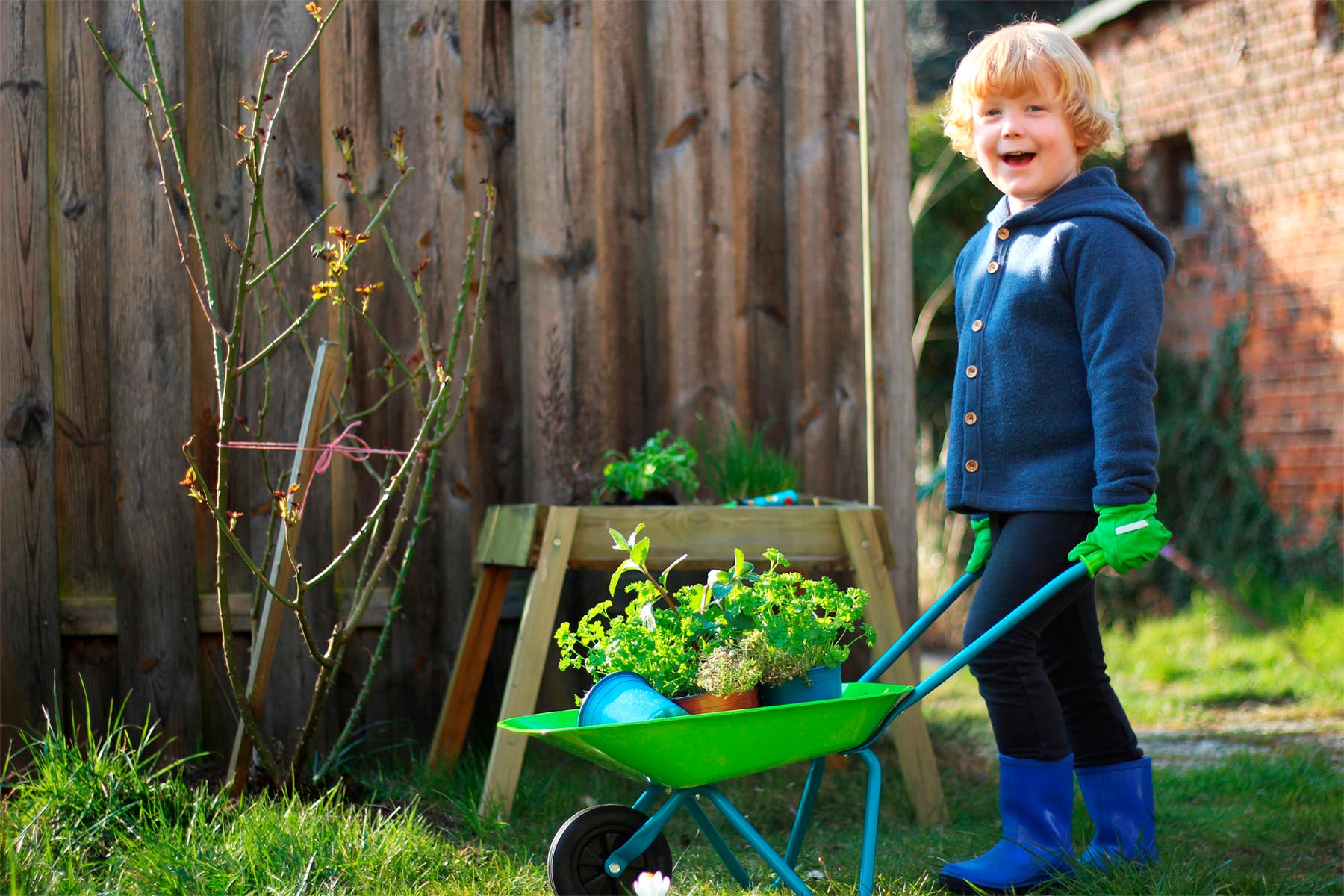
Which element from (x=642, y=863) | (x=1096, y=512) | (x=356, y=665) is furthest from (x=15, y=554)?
(x=1096, y=512)

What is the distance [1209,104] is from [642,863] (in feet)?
22.3

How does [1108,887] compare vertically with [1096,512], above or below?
below

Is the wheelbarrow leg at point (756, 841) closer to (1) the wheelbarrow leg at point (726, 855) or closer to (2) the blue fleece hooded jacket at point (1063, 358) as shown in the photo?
(1) the wheelbarrow leg at point (726, 855)

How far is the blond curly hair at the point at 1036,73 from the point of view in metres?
2.26

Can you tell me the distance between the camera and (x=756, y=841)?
1794 mm

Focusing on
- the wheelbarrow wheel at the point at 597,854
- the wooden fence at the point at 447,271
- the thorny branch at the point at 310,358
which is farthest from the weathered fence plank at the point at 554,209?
the wheelbarrow wheel at the point at 597,854

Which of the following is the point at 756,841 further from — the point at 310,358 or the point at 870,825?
the point at 310,358

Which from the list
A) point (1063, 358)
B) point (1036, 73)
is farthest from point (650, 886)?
point (1036, 73)

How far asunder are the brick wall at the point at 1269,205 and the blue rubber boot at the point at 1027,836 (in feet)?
16.6

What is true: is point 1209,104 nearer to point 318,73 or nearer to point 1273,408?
point 1273,408

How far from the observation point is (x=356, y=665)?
10.3 ft

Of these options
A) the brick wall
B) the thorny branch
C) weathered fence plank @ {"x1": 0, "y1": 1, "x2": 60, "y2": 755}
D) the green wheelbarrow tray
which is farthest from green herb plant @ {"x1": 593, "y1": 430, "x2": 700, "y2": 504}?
the brick wall

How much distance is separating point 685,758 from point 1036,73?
1387mm

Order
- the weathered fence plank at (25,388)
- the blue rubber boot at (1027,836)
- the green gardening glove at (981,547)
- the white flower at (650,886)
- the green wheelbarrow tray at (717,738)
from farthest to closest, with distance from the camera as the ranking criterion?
the weathered fence plank at (25,388) → the green gardening glove at (981,547) → the blue rubber boot at (1027,836) → the green wheelbarrow tray at (717,738) → the white flower at (650,886)
